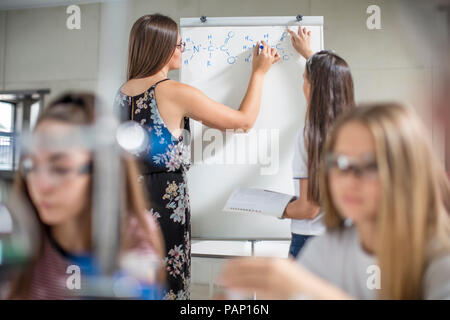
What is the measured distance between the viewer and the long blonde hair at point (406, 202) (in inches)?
18.7

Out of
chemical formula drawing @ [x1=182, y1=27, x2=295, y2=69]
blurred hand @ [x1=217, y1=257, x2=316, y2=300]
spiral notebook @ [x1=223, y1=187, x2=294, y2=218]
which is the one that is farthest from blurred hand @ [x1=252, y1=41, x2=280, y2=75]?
blurred hand @ [x1=217, y1=257, x2=316, y2=300]

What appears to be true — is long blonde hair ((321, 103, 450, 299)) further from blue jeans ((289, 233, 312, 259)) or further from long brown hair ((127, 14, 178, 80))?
long brown hair ((127, 14, 178, 80))

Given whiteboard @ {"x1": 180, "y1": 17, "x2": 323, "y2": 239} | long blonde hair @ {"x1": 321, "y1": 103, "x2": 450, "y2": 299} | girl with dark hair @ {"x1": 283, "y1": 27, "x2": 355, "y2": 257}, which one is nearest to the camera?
long blonde hair @ {"x1": 321, "y1": 103, "x2": 450, "y2": 299}

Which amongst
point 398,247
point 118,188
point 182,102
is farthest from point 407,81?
point 118,188

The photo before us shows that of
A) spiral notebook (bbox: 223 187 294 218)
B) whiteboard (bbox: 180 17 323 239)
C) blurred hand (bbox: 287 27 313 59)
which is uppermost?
blurred hand (bbox: 287 27 313 59)

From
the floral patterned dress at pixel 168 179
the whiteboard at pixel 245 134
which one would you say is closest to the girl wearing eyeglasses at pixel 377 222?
the whiteboard at pixel 245 134

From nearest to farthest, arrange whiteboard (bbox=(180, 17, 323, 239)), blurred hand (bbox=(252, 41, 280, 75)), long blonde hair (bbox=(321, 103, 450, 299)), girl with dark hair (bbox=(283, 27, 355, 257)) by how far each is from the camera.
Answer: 1. long blonde hair (bbox=(321, 103, 450, 299))
2. girl with dark hair (bbox=(283, 27, 355, 257))
3. whiteboard (bbox=(180, 17, 323, 239))
4. blurred hand (bbox=(252, 41, 280, 75))

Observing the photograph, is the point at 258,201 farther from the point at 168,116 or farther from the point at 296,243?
the point at 168,116

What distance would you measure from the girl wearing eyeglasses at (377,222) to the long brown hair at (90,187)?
179mm

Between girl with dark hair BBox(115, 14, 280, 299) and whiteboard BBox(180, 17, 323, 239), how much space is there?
3 centimetres

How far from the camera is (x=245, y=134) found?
28.4 inches

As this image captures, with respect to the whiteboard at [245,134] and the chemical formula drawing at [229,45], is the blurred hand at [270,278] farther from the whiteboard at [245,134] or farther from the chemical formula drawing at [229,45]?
the chemical formula drawing at [229,45]

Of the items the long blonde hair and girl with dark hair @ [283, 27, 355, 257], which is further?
girl with dark hair @ [283, 27, 355, 257]

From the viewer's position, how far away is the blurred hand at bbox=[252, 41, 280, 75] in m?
0.83
